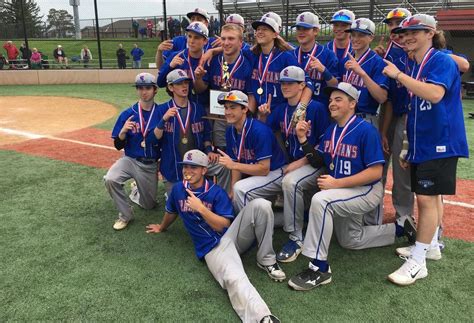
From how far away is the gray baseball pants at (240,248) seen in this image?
3154 millimetres

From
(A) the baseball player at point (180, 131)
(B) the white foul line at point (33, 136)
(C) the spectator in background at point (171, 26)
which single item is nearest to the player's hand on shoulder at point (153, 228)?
(A) the baseball player at point (180, 131)

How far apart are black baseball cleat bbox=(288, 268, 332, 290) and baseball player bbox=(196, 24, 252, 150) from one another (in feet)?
7.13

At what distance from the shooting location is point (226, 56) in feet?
15.0

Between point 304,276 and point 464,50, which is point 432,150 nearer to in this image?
point 304,276

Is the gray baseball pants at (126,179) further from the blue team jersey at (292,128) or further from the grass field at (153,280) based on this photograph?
the blue team jersey at (292,128)

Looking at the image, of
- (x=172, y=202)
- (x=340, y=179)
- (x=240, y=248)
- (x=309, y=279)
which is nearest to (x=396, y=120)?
(x=340, y=179)

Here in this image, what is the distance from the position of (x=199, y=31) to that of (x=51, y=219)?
288 centimetres

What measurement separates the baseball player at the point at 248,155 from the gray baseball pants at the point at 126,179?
1.26m

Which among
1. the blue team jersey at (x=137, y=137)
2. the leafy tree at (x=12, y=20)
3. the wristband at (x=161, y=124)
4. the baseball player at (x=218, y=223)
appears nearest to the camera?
the baseball player at (x=218, y=223)

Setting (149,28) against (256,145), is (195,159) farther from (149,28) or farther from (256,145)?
(149,28)

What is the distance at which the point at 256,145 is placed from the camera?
4.02 metres

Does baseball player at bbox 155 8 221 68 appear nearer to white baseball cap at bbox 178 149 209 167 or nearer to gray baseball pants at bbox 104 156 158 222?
gray baseball pants at bbox 104 156 158 222

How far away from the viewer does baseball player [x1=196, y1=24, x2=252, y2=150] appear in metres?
4.40

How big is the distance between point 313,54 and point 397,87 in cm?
99
